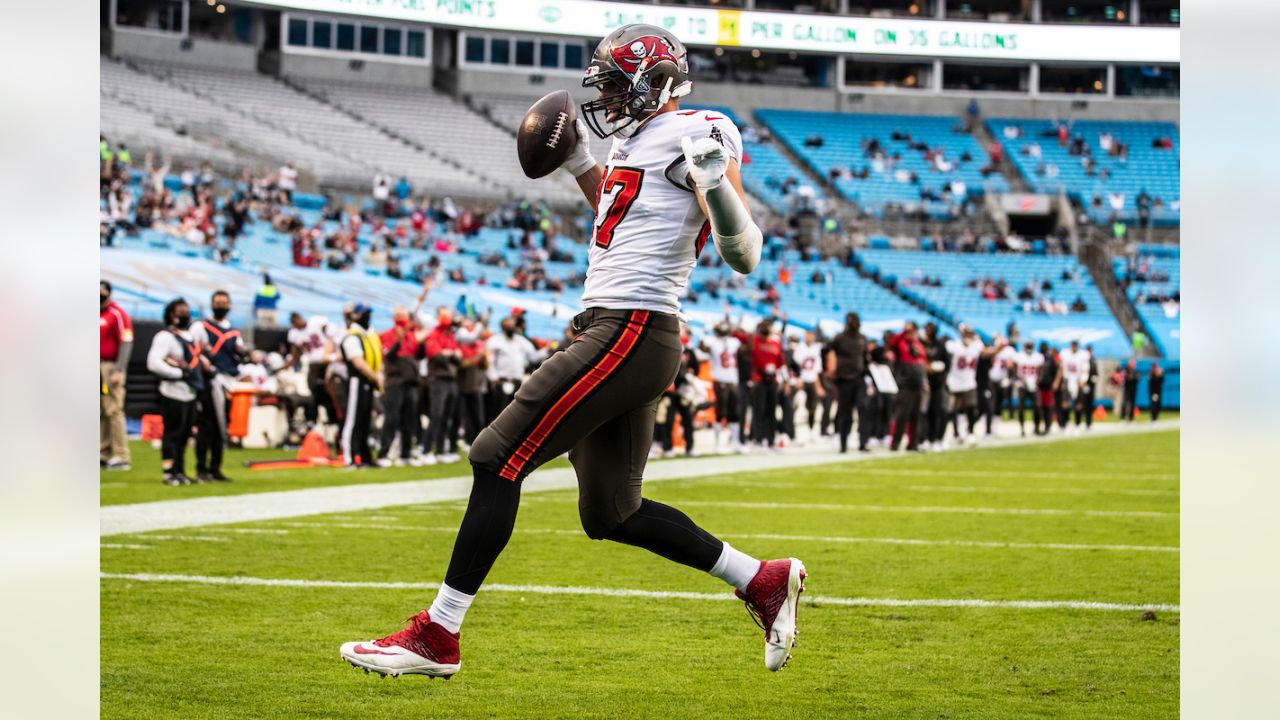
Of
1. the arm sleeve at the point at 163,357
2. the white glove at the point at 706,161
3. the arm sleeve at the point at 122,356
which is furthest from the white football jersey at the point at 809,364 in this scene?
the white glove at the point at 706,161

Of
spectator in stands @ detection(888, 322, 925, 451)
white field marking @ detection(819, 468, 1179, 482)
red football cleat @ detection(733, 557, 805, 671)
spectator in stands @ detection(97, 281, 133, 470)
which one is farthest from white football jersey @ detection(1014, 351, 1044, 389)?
red football cleat @ detection(733, 557, 805, 671)

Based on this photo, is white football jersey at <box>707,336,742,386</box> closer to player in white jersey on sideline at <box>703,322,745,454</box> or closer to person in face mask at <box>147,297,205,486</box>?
player in white jersey on sideline at <box>703,322,745,454</box>

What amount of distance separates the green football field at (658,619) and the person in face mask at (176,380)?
2817 millimetres

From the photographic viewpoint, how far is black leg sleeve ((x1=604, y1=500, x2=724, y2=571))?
14.6 ft

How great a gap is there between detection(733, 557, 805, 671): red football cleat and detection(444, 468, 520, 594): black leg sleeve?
2.78 ft

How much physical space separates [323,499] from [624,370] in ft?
24.4

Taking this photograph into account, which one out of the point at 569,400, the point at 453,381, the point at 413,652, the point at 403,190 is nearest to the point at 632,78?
the point at 569,400

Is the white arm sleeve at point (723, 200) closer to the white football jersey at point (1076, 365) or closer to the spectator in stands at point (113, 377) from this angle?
the spectator in stands at point (113, 377)

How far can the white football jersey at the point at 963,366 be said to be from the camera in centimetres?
1991

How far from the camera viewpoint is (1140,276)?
42531mm

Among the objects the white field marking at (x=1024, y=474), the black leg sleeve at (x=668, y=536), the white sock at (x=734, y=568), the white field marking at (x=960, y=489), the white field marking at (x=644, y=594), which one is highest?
the black leg sleeve at (x=668, y=536)

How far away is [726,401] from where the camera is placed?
18953 mm
